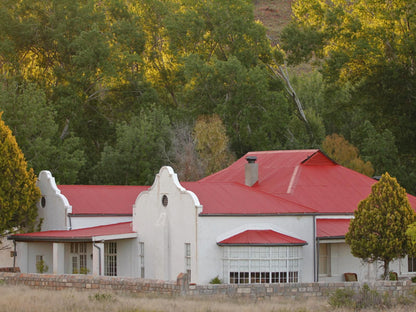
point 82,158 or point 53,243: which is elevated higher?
point 82,158

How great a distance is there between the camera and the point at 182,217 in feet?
117

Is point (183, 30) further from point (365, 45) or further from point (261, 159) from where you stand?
point (261, 159)

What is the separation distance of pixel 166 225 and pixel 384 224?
376 inches

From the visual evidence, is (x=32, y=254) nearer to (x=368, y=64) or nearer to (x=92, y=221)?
(x=92, y=221)

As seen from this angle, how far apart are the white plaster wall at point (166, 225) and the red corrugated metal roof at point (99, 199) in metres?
4.53

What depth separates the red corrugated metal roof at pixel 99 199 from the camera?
42250mm

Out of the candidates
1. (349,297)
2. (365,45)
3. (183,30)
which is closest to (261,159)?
(349,297)

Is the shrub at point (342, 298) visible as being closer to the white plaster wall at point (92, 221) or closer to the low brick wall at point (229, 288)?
the low brick wall at point (229, 288)

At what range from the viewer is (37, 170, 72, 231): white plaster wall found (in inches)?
1634

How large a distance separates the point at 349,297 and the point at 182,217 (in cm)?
1077

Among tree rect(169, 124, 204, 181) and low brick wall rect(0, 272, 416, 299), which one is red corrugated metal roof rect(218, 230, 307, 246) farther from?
tree rect(169, 124, 204, 181)

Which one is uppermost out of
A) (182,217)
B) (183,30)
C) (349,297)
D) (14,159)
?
(183,30)

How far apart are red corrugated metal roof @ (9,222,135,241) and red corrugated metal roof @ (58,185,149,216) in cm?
121

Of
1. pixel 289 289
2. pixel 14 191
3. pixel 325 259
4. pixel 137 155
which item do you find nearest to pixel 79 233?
pixel 14 191
